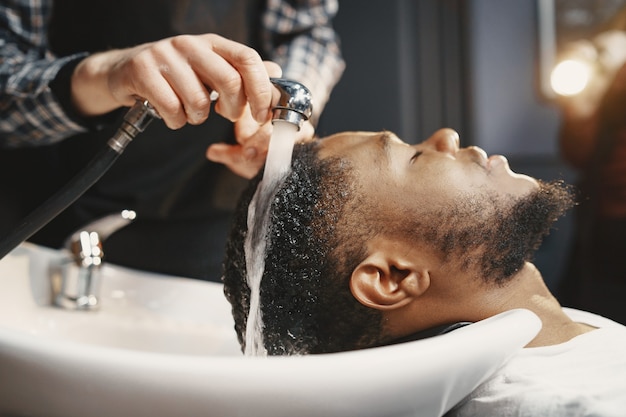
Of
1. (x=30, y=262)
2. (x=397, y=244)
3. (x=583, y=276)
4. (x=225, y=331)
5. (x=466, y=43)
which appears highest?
(x=466, y=43)

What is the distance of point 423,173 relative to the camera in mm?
792

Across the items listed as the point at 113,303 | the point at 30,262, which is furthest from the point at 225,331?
the point at 30,262

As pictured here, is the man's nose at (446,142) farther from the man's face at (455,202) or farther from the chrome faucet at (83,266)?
the chrome faucet at (83,266)

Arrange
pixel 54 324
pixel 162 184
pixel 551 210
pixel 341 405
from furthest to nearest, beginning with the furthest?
1. pixel 162 184
2. pixel 54 324
3. pixel 551 210
4. pixel 341 405

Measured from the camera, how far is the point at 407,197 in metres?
0.77

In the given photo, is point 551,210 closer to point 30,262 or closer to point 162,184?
point 162,184

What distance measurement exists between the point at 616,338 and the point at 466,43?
54.5 inches

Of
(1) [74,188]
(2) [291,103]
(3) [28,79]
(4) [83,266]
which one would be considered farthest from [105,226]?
(2) [291,103]

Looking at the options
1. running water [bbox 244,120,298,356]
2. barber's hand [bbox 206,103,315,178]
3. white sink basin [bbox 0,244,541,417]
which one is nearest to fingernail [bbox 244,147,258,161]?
barber's hand [bbox 206,103,315,178]

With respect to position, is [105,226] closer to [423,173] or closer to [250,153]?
[250,153]

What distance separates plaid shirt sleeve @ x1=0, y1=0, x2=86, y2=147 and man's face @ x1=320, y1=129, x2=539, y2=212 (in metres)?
0.40

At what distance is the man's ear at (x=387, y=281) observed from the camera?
2.41 feet

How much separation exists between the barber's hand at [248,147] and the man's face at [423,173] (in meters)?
0.10

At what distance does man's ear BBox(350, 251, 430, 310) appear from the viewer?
73 centimetres
